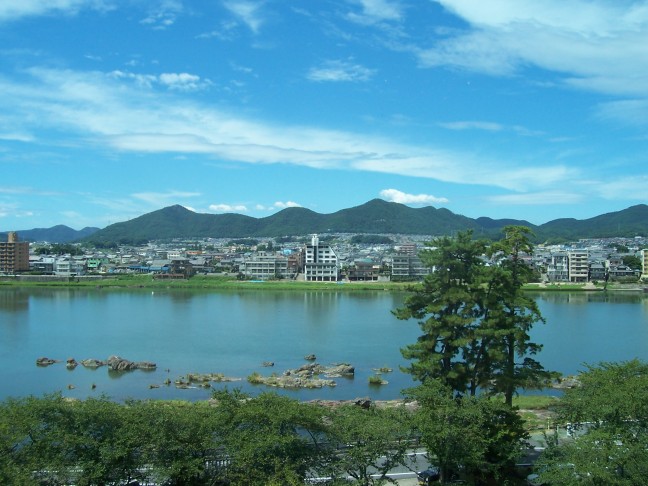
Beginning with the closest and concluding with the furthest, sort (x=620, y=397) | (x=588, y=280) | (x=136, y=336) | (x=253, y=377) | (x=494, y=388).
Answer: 1. (x=620, y=397)
2. (x=494, y=388)
3. (x=253, y=377)
4. (x=136, y=336)
5. (x=588, y=280)

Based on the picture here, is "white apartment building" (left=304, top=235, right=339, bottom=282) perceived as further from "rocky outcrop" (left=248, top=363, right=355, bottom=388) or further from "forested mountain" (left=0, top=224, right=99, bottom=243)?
"forested mountain" (left=0, top=224, right=99, bottom=243)

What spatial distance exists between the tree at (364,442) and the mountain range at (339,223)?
116 m

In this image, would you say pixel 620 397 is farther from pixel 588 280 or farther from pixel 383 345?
pixel 588 280

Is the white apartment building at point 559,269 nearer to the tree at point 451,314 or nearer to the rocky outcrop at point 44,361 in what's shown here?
the rocky outcrop at point 44,361

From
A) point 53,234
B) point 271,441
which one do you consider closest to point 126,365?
point 271,441

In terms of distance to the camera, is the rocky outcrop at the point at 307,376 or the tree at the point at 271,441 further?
the rocky outcrop at the point at 307,376

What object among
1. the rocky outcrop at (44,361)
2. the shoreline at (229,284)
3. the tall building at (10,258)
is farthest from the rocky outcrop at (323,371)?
the tall building at (10,258)

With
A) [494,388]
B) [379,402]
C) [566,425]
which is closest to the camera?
[566,425]

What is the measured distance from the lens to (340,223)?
133875 millimetres

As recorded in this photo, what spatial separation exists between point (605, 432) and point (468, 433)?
3.55ft

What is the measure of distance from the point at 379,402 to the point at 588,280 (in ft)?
118

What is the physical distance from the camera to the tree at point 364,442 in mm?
4824

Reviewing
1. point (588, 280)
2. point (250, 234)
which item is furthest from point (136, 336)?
point (250, 234)

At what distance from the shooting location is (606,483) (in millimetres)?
4496
